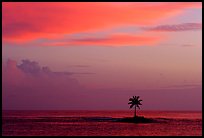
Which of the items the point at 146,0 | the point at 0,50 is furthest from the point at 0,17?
the point at 146,0

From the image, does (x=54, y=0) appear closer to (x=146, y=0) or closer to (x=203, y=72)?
(x=146, y=0)

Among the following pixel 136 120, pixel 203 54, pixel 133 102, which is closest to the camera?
pixel 203 54

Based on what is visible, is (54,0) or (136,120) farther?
(136,120)

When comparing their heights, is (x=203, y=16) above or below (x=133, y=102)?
below

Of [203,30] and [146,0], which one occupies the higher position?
[146,0]

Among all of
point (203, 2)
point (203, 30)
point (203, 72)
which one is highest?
point (203, 2)

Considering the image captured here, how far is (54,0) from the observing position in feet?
29.8

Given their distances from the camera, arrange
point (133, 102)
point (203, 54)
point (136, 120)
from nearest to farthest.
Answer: point (203, 54) < point (133, 102) < point (136, 120)

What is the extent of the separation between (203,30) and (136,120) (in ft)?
276

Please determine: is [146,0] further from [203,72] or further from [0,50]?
[0,50]

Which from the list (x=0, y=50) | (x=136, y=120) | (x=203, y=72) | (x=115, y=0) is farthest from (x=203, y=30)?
(x=136, y=120)

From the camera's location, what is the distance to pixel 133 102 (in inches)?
2953

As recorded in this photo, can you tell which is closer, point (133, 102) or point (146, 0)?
point (146, 0)

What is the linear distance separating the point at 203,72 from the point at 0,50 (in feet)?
13.6
